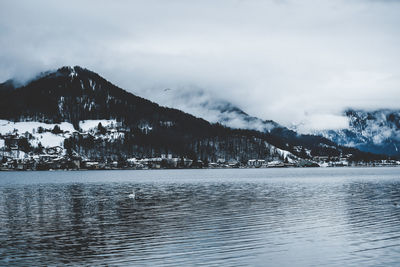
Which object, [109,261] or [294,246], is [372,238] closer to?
[294,246]

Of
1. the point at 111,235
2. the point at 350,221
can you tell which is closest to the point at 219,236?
the point at 111,235

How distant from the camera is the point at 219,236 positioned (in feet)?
156

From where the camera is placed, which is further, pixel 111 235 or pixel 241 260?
pixel 111 235

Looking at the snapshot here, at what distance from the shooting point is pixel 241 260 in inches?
1469

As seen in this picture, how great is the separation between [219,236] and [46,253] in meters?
15.9

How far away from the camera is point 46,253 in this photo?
40.8m

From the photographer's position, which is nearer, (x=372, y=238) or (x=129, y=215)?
(x=372, y=238)

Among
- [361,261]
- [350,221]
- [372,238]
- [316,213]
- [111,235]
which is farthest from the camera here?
[316,213]

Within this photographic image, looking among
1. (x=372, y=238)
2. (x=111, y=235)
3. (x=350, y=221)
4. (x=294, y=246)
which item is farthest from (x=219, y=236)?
(x=350, y=221)

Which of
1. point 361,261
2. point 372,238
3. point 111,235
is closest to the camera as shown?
point 361,261

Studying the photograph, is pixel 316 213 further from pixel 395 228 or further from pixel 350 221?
pixel 395 228

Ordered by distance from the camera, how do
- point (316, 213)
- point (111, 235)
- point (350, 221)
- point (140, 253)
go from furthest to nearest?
1. point (316, 213)
2. point (350, 221)
3. point (111, 235)
4. point (140, 253)

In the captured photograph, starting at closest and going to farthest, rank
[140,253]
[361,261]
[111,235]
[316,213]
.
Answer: [361,261] < [140,253] < [111,235] < [316,213]

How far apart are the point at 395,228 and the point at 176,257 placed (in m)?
26.5
